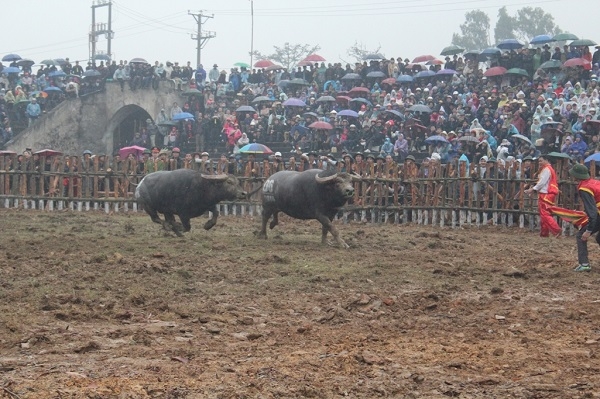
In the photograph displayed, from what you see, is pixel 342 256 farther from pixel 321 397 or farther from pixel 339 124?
pixel 339 124

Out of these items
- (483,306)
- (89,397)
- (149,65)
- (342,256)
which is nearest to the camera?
(89,397)

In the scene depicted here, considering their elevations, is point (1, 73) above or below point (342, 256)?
above

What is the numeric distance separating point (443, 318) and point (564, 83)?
19.6 m

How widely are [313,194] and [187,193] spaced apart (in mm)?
2447

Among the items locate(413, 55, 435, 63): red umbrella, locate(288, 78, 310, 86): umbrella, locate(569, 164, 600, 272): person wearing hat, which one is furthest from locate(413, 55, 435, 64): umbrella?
locate(569, 164, 600, 272): person wearing hat

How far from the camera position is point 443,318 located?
10.1 meters

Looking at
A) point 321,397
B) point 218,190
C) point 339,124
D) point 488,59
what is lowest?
point 321,397

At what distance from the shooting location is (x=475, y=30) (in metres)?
84.4

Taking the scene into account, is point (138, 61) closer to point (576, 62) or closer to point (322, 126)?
point (322, 126)

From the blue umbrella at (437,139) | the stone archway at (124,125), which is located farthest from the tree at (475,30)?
the blue umbrella at (437,139)

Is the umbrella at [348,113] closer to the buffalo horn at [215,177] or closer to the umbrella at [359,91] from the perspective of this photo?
the umbrella at [359,91]

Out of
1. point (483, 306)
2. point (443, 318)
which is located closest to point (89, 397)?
point (443, 318)

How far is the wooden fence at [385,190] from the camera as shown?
70.2ft

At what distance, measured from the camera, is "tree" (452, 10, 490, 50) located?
275 ft
